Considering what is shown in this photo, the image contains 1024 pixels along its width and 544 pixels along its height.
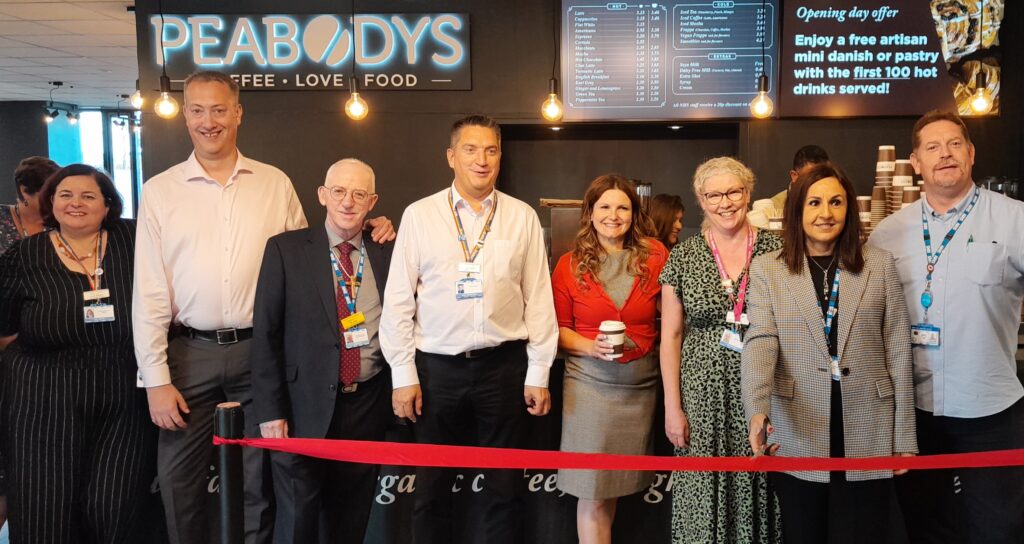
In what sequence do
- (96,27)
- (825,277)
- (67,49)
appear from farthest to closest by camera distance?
(67,49) → (96,27) → (825,277)

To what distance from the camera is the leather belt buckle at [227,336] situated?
9.04 ft

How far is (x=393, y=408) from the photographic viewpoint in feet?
8.94

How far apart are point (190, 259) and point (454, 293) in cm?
97

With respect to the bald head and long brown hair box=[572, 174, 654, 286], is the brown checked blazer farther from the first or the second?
the bald head

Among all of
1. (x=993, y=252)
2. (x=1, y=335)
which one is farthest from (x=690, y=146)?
(x=1, y=335)

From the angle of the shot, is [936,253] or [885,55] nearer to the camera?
[936,253]

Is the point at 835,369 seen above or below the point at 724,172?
below

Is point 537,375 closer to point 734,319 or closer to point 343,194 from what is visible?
point 734,319

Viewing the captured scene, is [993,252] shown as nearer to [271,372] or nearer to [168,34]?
[271,372]

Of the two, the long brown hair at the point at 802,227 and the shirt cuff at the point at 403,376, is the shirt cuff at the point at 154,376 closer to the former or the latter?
the shirt cuff at the point at 403,376

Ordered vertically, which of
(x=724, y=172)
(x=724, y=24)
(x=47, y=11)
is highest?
(x=47, y=11)

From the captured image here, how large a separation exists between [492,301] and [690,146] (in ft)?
12.4

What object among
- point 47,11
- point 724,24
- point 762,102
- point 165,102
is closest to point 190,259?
point 165,102

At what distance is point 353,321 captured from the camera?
268cm
